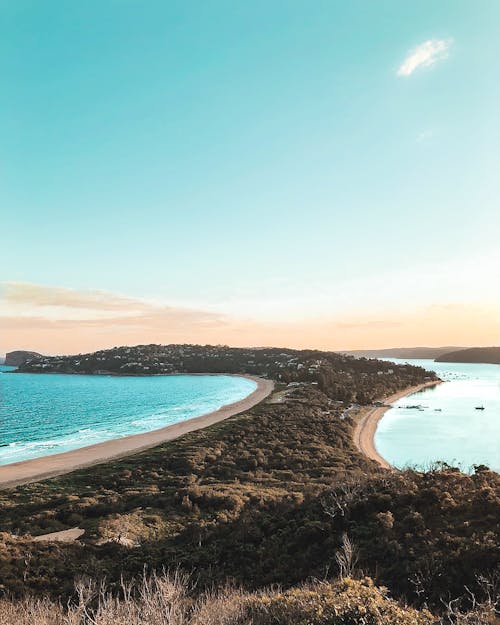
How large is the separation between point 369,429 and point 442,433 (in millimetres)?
11105

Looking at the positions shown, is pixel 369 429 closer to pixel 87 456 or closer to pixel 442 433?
pixel 442 433

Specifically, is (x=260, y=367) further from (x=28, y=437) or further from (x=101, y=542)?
(x=101, y=542)

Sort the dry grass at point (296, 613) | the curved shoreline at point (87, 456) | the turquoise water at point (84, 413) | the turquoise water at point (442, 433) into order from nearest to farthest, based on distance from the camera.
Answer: the dry grass at point (296, 613) < the curved shoreline at point (87, 456) < the turquoise water at point (442, 433) < the turquoise water at point (84, 413)

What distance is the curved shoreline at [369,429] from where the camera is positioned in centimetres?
4932

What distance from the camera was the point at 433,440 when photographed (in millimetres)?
59312

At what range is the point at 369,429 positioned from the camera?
65438 mm

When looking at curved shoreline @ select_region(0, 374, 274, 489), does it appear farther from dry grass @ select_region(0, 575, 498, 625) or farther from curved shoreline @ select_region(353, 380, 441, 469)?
dry grass @ select_region(0, 575, 498, 625)

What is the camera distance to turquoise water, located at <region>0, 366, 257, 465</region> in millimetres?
58000

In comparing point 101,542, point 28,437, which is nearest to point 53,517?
point 101,542

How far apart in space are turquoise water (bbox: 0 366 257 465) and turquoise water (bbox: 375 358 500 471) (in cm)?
3800

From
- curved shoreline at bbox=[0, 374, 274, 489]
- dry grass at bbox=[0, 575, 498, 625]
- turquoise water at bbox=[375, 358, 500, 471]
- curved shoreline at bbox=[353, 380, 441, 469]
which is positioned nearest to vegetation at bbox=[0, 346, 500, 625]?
dry grass at bbox=[0, 575, 498, 625]

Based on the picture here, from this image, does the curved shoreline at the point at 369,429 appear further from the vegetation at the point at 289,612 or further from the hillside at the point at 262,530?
the vegetation at the point at 289,612

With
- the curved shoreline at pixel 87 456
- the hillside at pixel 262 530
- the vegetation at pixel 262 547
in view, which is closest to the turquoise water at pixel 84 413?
the curved shoreline at pixel 87 456

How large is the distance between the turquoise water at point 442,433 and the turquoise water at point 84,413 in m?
38.0
